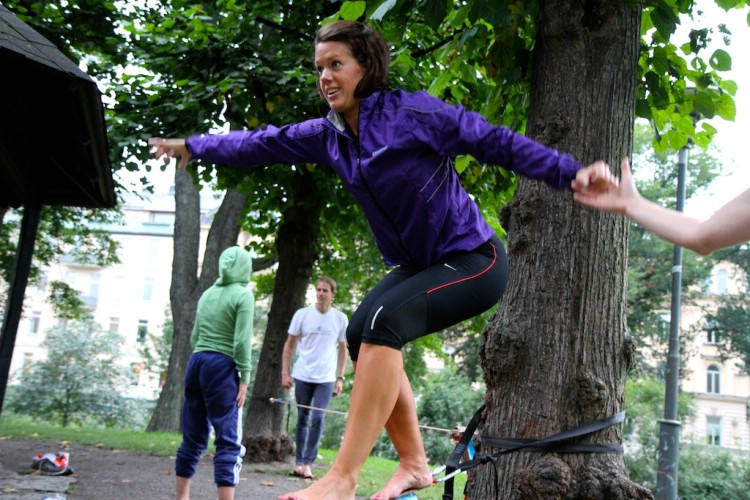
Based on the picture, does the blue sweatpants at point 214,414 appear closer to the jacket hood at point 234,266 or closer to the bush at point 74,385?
the jacket hood at point 234,266

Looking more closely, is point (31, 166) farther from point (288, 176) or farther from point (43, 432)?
point (43, 432)

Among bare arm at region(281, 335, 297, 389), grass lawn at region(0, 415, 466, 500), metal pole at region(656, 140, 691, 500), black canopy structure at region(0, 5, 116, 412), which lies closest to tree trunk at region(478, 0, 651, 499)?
black canopy structure at region(0, 5, 116, 412)

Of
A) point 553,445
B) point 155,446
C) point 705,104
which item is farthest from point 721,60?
point 155,446

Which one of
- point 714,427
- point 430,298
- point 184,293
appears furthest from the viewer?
point 714,427

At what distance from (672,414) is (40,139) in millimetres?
9135

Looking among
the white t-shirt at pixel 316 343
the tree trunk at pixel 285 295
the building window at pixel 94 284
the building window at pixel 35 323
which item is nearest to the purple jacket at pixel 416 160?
the white t-shirt at pixel 316 343

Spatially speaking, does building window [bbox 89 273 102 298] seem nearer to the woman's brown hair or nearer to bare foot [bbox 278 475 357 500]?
the woman's brown hair

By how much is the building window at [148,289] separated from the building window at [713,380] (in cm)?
4682

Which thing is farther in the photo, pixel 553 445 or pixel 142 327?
pixel 142 327

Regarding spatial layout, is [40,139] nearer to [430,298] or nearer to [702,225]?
[430,298]

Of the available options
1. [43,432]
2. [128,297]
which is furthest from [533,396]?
[128,297]

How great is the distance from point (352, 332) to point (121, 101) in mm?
8914

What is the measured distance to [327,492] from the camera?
3002mm

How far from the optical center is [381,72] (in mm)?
3396
